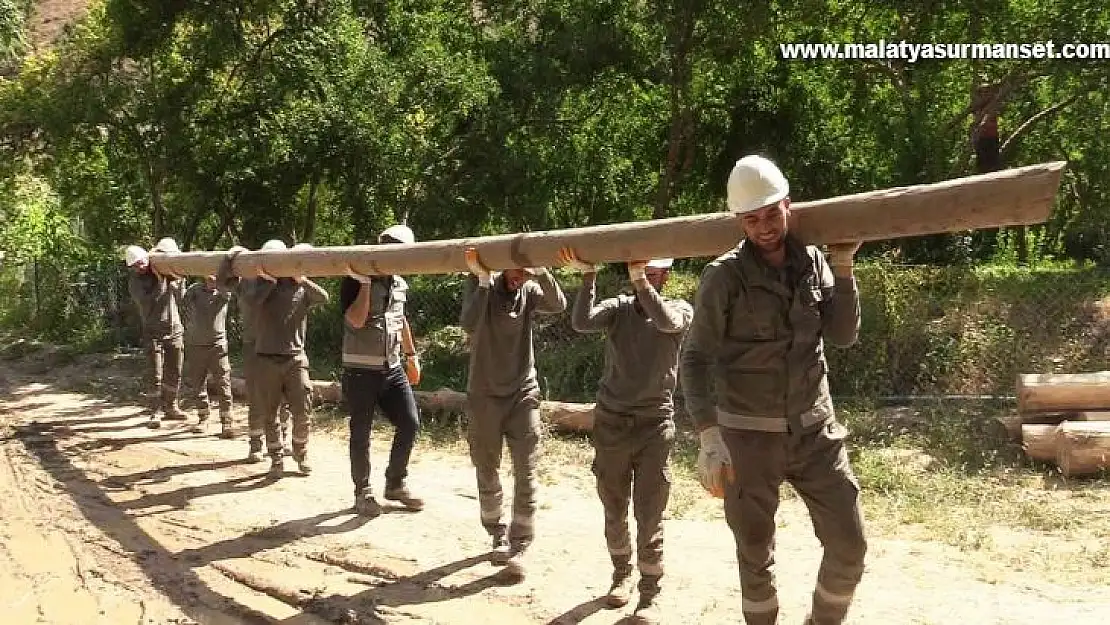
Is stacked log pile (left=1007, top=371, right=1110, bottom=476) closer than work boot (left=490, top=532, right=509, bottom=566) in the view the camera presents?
No

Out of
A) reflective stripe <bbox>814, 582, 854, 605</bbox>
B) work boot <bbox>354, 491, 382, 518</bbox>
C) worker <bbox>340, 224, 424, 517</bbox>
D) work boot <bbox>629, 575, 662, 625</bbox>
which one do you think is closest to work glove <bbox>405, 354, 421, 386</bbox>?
worker <bbox>340, 224, 424, 517</bbox>

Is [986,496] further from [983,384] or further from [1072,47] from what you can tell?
[1072,47]

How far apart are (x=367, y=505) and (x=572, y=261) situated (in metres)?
3.17

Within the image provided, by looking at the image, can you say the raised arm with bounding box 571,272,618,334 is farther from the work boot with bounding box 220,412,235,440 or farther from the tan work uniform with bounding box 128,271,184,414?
the tan work uniform with bounding box 128,271,184,414

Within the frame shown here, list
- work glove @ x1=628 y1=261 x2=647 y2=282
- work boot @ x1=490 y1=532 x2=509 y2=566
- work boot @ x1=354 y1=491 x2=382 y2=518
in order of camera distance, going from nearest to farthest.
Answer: work glove @ x1=628 y1=261 x2=647 y2=282 → work boot @ x1=490 y1=532 x2=509 y2=566 → work boot @ x1=354 y1=491 x2=382 y2=518

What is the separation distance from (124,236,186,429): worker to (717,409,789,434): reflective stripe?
865 centimetres

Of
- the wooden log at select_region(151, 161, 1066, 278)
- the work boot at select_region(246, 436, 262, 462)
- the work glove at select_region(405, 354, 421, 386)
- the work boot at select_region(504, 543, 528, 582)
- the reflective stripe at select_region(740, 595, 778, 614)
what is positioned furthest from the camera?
the work boot at select_region(246, 436, 262, 462)

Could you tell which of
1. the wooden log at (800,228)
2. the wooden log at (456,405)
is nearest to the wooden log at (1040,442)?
the wooden log at (456,405)

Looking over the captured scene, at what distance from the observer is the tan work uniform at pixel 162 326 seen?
440 inches

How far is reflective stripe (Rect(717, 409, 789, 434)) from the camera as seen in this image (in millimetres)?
3980

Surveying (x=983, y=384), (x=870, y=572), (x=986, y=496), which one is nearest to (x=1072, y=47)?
(x=983, y=384)

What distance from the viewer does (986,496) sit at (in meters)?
6.96

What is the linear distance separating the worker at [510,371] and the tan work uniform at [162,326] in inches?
262

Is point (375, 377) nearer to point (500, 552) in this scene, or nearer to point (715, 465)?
point (500, 552)
